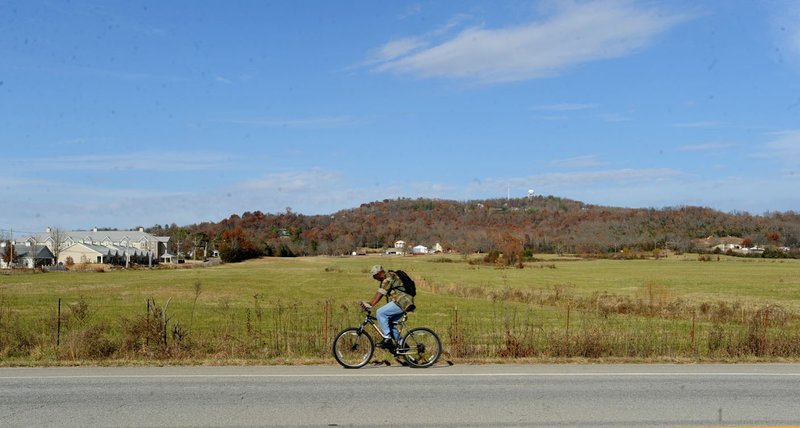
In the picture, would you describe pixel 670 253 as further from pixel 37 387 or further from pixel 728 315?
pixel 37 387

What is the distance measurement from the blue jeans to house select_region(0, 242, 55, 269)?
125m

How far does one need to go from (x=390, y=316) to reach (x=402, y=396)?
355cm

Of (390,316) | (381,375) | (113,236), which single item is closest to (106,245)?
(113,236)

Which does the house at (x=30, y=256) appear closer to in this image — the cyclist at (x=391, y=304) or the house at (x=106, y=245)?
the house at (x=106, y=245)

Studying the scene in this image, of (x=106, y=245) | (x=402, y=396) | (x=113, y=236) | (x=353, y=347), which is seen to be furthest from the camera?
(x=113, y=236)

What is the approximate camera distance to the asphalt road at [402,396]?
955cm

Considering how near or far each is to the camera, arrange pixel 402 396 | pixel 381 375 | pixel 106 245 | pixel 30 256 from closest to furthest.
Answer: pixel 402 396 < pixel 381 375 < pixel 30 256 < pixel 106 245

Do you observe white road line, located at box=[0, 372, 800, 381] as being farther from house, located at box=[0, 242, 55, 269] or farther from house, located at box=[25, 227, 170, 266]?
house, located at box=[0, 242, 55, 269]

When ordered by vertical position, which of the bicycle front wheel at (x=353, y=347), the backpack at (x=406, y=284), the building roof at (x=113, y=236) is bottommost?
the bicycle front wheel at (x=353, y=347)

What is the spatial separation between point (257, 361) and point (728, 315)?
19088 mm

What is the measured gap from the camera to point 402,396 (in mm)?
11102

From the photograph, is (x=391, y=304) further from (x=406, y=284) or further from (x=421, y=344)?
Answer: (x=421, y=344)

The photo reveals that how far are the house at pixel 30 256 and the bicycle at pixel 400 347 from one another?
124m

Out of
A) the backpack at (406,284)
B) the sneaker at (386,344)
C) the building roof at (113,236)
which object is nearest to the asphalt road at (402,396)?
the sneaker at (386,344)
